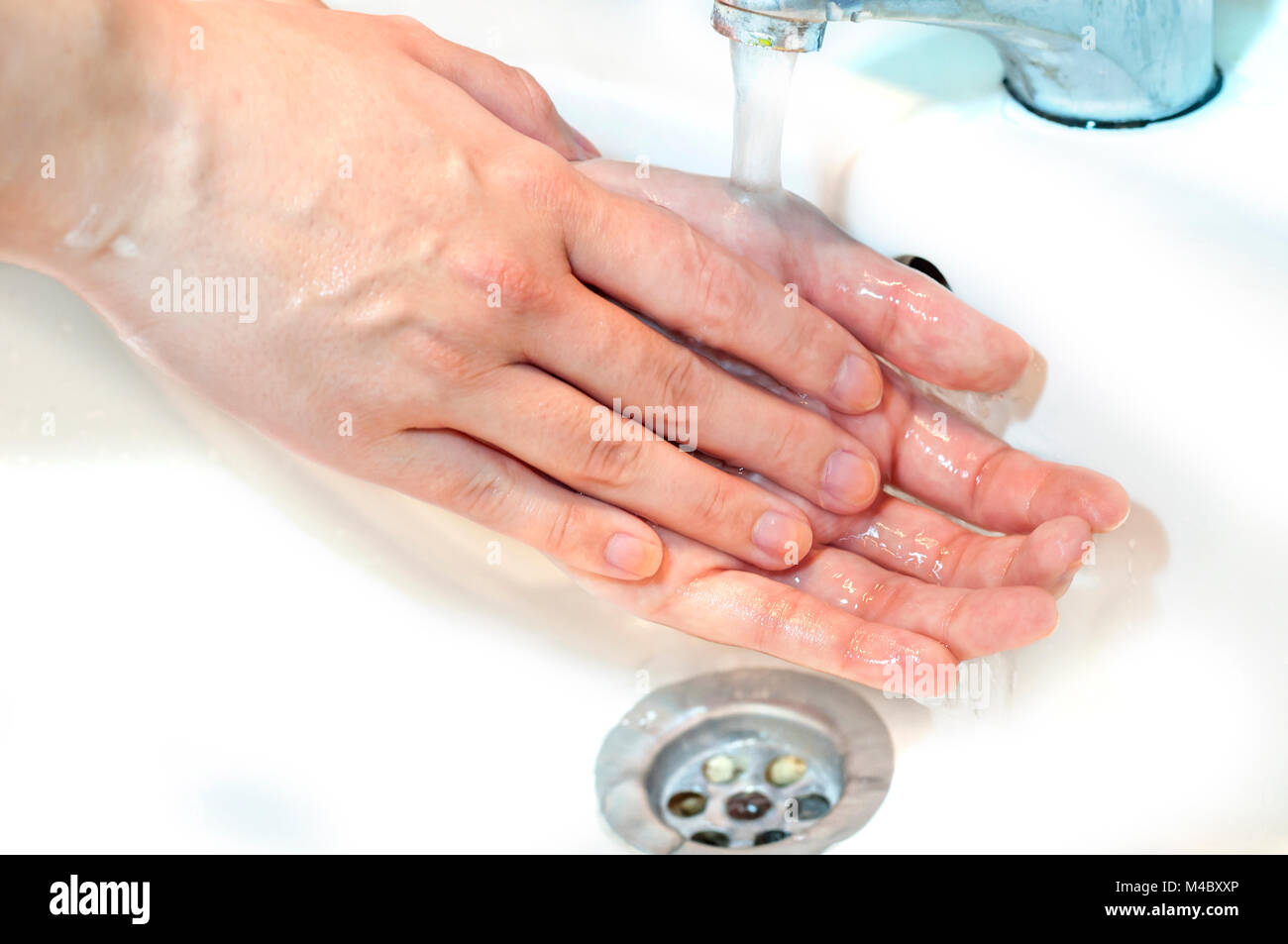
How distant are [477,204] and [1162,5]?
0.80ft

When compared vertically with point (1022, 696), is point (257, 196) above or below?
above

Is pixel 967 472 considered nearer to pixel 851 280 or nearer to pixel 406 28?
pixel 851 280

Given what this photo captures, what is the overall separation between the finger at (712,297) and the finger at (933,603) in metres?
0.07

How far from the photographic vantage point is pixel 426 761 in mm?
482

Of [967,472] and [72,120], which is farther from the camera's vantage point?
[967,472]

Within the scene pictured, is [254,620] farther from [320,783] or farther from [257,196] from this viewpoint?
[257,196]

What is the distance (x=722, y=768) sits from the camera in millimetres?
480

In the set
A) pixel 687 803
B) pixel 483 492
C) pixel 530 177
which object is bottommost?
pixel 687 803

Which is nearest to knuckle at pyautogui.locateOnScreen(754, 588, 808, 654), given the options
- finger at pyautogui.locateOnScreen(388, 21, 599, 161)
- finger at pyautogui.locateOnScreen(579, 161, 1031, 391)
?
finger at pyautogui.locateOnScreen(579, 161, 1031, 391)

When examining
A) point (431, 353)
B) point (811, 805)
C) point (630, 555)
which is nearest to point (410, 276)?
point (431, 353)

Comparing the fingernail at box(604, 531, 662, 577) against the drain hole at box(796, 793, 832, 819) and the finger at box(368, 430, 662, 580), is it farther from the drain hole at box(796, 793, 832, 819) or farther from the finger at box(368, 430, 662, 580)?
the drain hole at box(796, 793, 832, 819)

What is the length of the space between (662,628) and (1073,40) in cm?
28
